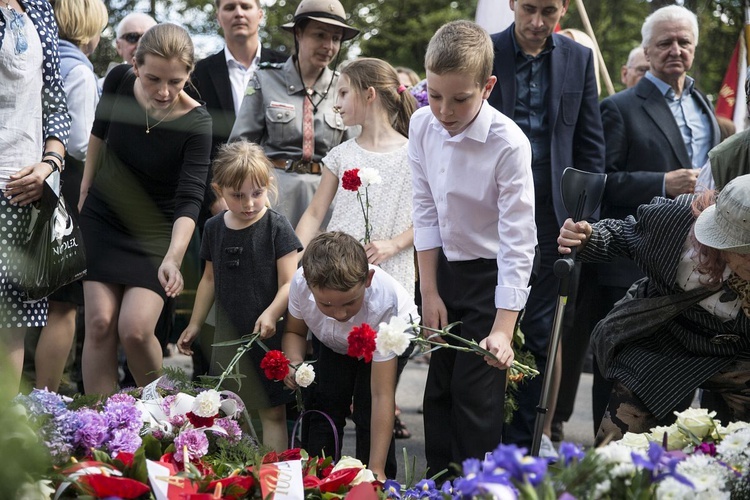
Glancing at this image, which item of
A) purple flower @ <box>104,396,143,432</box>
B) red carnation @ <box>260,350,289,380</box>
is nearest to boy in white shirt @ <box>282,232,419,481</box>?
red carnation @ <box>260,350,289,380</box>

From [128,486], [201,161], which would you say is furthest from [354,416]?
[128,486]

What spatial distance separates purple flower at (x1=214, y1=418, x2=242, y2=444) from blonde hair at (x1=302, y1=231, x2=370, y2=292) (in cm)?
56

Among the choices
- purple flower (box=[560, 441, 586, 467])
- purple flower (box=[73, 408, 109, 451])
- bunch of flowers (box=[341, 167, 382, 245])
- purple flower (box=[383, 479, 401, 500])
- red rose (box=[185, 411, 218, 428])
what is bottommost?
purple flower (box=[383, 479, 401, 500])

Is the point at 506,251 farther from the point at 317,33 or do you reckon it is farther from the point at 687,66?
the point at 687,66

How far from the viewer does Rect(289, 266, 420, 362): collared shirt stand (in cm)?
376

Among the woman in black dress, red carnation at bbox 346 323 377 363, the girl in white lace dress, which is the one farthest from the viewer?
the girl in white lace dress

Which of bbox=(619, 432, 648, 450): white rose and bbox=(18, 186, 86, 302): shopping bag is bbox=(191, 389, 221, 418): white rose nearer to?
bbox=(18, 186, 86, 302): shopping bag

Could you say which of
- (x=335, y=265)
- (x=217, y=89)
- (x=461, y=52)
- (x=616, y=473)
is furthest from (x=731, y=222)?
(x=217, y=89)

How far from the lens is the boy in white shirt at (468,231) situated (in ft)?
11.5

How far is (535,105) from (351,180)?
120 centimetres

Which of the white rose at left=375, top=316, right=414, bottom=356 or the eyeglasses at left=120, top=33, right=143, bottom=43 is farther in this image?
the eyeglasses at left=120, top=33, right=143, bottom=43

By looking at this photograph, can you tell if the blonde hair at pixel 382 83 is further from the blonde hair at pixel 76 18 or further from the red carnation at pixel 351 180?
the blonde hair at pixel 76 18

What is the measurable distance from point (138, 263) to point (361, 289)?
49.9 inches

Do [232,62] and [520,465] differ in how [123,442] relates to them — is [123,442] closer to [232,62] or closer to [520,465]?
[520,465]
